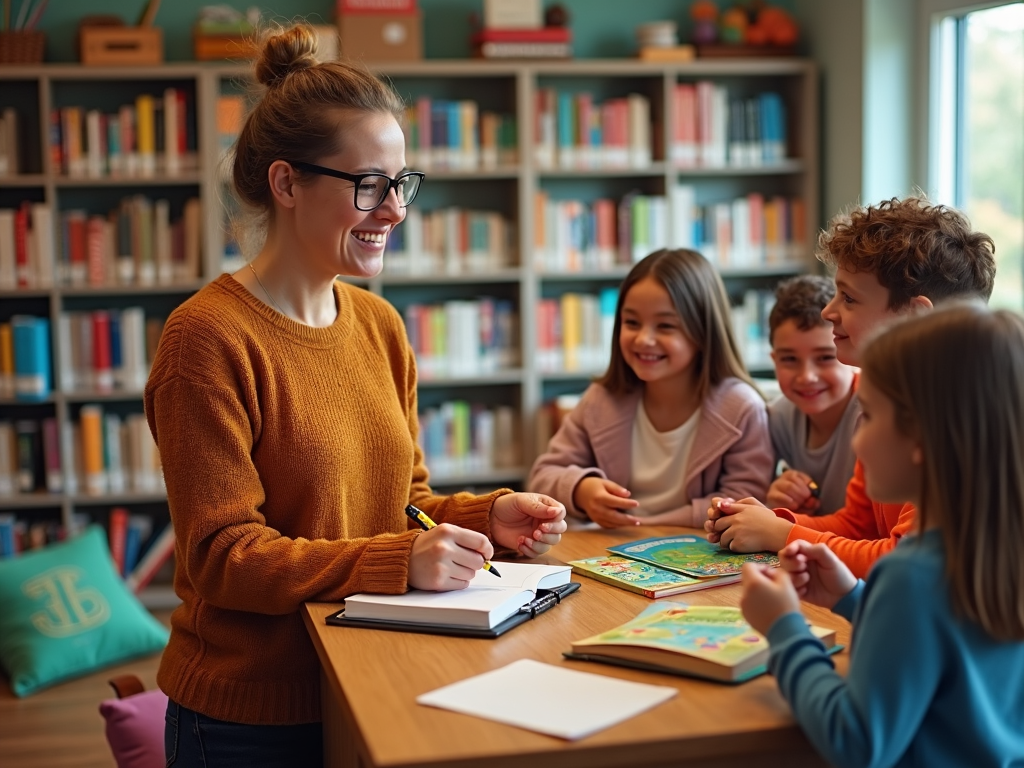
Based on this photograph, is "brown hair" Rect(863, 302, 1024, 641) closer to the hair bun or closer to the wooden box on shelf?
the hair bun

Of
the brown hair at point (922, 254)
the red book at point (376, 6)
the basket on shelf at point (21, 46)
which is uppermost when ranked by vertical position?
the red book at point (376, 6)

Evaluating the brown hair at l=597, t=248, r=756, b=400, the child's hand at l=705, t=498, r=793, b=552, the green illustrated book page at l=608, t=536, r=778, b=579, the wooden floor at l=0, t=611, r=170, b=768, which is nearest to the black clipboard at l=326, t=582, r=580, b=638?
the green illustrated book page at l=608, t=536, r=778, b=579

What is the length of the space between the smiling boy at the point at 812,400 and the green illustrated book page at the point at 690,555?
0.36m

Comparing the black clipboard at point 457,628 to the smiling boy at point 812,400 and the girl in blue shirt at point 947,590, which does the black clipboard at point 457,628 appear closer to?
the girl in blue shirt at point 947,590

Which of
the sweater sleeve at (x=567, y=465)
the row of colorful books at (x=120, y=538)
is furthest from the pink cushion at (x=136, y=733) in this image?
the row of colorful books at (x=120, y=538)

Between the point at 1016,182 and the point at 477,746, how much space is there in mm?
3627

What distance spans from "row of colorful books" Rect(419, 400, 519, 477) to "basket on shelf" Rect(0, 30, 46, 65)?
80.1 inches

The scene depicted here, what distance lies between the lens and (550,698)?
4.03 ft

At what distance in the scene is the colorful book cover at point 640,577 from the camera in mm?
1641

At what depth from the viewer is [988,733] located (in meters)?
1.12

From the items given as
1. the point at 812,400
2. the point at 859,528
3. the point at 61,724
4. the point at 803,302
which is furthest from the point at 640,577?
the point at 61,724

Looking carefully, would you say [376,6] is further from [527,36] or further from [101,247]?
[101,247]

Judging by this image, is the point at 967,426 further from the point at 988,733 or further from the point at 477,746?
the point at 477,746

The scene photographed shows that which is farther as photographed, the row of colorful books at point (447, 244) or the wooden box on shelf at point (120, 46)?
the row of colorful books at point (447, 244)
